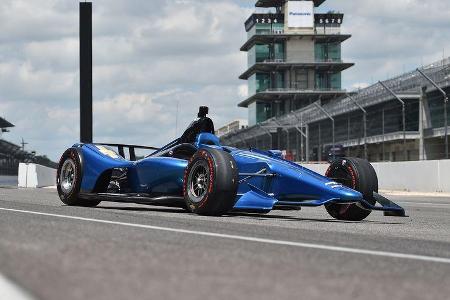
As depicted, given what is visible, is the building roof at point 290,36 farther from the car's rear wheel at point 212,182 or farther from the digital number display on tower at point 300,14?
the car's rear wheel at point 212,182

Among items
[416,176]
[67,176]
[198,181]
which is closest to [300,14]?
[416,176]

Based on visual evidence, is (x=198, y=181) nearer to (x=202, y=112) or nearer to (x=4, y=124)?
(x=202, y=112)

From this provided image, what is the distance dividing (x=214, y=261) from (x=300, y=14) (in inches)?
4013

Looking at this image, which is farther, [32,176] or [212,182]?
[32,176]

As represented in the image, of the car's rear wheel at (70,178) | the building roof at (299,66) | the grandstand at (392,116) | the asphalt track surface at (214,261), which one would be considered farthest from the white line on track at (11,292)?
the building roof at (299,66)

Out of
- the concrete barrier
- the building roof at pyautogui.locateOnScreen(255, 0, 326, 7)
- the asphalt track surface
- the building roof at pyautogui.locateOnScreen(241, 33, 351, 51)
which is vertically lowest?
the asphalt track surface

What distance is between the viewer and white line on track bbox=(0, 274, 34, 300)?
3.61 meters

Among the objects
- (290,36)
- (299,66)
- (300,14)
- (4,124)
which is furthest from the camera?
(4,124)

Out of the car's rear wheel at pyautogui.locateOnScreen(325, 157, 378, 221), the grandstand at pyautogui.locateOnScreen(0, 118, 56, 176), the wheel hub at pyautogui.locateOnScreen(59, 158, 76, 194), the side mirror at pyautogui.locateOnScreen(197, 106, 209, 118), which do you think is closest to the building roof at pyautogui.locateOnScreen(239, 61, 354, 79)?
the grandstand at pyautogui.locateOnScreen(0, 118, 56, 176)

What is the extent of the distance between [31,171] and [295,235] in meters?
24.5

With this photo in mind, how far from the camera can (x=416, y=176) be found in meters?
27.0

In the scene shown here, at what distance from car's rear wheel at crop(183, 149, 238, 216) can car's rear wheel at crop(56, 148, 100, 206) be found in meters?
2.47

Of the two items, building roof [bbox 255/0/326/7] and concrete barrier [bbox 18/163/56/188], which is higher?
building roof [bbox 255/0/326/7]

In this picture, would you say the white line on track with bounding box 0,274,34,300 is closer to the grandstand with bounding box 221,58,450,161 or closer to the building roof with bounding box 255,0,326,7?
the grandstand with bounding box 221,58,450,161
